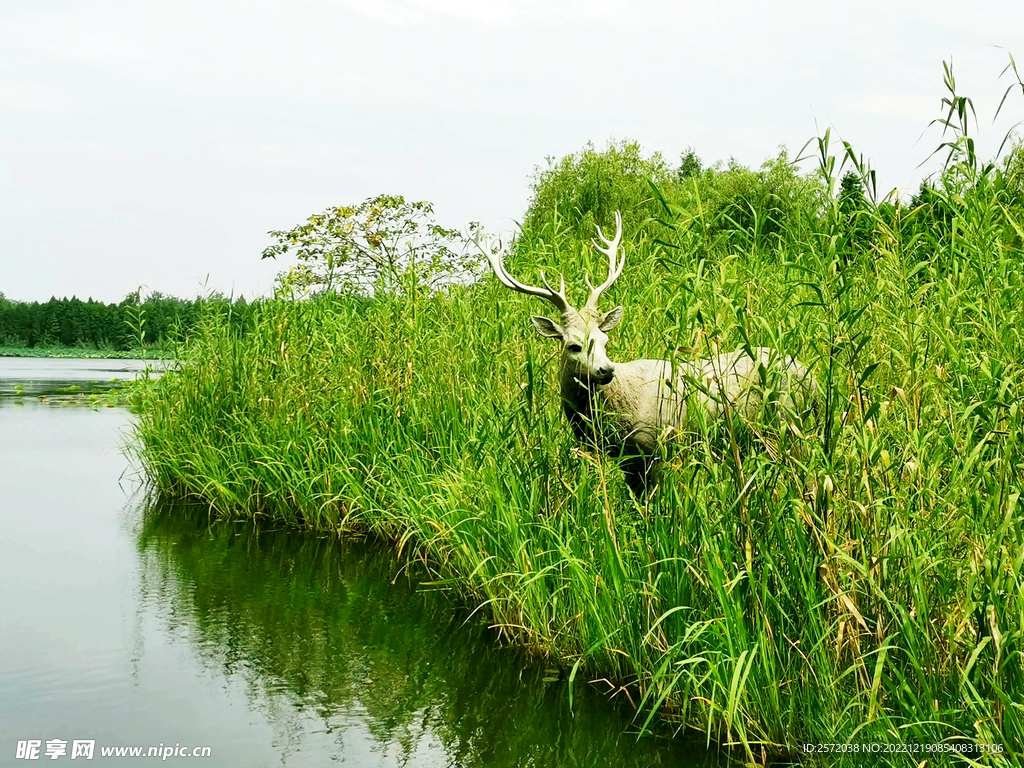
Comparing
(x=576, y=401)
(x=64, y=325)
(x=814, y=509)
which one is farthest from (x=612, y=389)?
(x=64, y=325)

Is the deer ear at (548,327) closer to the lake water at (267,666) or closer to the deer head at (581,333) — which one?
the deer head at (581,333)

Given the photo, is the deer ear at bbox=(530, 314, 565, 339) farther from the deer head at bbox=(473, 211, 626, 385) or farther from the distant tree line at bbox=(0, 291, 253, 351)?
the distant tree line at bbox=(0, 291, 253, 351)

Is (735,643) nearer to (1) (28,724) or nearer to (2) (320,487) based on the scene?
(1) (28,724)

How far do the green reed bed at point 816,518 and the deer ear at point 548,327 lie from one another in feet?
1.34

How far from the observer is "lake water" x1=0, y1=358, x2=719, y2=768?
13.1 ft

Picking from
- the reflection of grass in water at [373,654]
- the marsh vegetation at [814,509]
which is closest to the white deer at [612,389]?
the marsh vegetation at [814,509]

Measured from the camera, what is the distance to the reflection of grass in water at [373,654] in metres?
4.02

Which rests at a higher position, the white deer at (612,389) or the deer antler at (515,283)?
the deer antler at (515,283)

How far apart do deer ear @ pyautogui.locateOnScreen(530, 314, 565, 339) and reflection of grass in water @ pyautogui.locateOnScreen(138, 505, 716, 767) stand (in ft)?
5.60

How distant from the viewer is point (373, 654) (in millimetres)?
5121

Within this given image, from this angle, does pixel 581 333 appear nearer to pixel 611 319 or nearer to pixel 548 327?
pixel 548 327

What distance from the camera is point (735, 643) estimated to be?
3.50m

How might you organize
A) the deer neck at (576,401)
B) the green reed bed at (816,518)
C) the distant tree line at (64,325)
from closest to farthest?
the green reed bed at (816,518)
the deer neck at (576,401)
the distant tree line at (64,325)

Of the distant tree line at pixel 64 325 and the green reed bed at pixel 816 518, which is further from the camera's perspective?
the distant tree line at pixel 64 325
